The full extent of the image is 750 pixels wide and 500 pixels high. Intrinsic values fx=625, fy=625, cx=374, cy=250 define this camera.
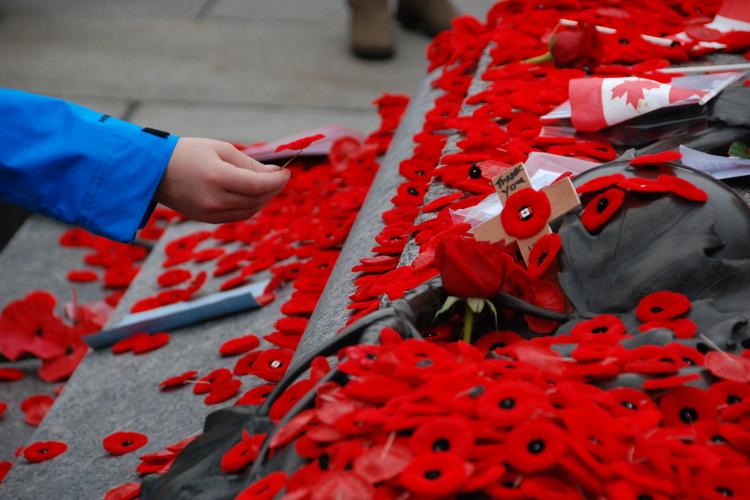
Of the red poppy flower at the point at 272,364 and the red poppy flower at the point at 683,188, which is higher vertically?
the red poppy flower at the point at 683,188

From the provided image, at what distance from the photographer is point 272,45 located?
361cm

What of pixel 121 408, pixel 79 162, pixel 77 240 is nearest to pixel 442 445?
pixel 79 162

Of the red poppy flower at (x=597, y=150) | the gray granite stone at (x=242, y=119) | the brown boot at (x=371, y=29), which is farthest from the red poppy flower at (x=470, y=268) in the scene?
the brown boot at (x=371, y=29)

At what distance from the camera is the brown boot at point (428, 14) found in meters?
3.52

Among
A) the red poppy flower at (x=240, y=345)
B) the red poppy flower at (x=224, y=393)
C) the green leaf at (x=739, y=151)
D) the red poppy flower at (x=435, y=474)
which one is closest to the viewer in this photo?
the red poppy flower at (x=435, y=474)

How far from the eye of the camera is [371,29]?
11.1 ft

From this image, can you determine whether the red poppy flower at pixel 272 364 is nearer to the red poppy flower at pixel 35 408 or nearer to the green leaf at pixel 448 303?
the green leaf at pixel 448 303

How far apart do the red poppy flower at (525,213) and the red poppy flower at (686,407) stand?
0.27 meters

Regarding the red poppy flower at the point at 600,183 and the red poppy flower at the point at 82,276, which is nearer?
the red poppy flower at the point at 600,183

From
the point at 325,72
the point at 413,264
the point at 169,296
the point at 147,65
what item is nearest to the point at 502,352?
the point at 413,264

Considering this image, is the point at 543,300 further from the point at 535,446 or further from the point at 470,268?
the point at 535,446

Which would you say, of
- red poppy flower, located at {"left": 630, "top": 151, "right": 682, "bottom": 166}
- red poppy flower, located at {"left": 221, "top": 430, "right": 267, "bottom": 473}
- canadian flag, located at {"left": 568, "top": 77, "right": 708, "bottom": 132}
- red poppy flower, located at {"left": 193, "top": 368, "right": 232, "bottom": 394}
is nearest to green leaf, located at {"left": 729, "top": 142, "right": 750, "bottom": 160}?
canadian flag, located at {"left": 568, "top": 77, "right": 708, "bottom": 132}

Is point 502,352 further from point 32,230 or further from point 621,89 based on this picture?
point 32,230

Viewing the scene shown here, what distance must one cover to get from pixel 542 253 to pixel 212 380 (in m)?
0.76
